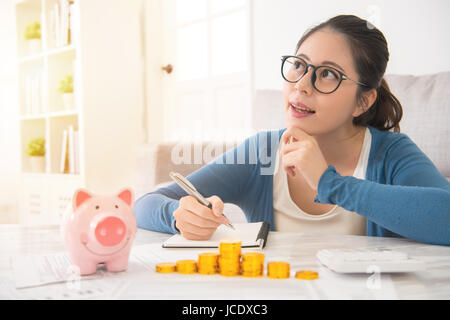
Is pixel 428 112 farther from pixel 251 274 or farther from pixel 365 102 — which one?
pixel 251 274

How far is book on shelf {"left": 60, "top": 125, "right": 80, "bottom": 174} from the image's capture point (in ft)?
9.33

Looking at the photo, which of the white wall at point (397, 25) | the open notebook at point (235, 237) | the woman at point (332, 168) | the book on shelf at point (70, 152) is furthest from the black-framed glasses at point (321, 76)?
the book on shelf at point (70, 152)

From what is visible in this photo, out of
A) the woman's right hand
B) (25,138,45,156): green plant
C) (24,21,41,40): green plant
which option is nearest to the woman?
the woman's right hand

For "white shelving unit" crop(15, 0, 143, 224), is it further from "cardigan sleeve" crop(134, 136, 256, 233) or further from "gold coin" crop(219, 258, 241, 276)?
"gold coin" crop(219, 258, 241, 276)

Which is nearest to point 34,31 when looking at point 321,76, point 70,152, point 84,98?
point 84,98

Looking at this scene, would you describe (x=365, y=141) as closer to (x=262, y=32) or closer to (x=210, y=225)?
(x=210, y=225)

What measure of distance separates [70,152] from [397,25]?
2.14 meters

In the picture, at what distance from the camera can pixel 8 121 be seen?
3479 mm

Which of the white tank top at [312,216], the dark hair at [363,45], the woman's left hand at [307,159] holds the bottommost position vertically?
the white tank top at [312,216]

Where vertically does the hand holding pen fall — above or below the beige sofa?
below

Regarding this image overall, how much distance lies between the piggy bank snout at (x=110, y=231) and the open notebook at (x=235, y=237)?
206mm

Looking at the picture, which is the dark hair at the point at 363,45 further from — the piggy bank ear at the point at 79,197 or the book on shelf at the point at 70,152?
the book on shelf at the point at 70,152

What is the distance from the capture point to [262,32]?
2553mm

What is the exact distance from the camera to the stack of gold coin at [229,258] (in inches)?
20.7
